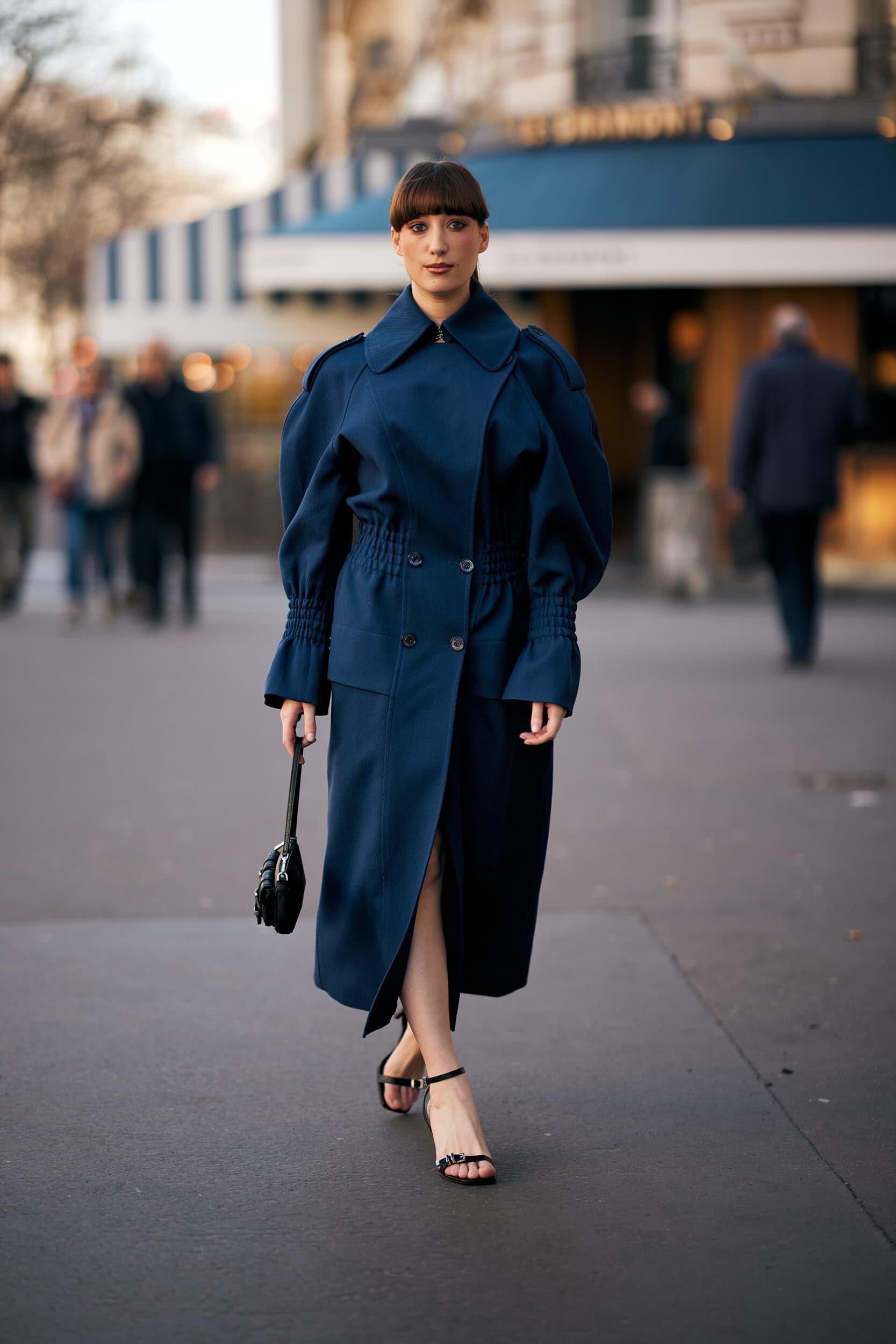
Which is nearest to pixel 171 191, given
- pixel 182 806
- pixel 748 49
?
pixel 748 49

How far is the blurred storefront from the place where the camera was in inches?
610

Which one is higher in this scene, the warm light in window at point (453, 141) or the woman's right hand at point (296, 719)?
the warm light in window at point (453, 141)

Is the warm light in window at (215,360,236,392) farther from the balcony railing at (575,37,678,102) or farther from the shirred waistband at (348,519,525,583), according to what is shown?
the shirred waistband at (348,519,525,583)

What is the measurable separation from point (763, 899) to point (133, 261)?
1455 centimetres

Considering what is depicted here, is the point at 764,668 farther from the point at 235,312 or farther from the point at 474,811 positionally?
the point at 235,312

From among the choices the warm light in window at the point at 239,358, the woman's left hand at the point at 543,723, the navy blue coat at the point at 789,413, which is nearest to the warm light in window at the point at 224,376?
the warm light in window at the point at 239,358

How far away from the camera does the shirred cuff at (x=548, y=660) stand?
335 cm

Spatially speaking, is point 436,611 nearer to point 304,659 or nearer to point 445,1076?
point 304,659

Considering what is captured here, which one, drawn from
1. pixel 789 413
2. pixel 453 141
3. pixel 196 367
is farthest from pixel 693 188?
pixel 196 367

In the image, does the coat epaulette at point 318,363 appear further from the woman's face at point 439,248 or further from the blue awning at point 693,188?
the blue awning at point 693,188

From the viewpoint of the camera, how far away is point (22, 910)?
539cm

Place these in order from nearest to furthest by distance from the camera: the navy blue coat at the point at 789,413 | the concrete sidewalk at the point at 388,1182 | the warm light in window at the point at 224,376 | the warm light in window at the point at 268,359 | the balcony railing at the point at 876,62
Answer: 1. the concrete sidewalk at the point at 388,1182
2. the navy blue coat at the point at 789,413
3. the balcony railing at the point at 876,62
4. the warm light in window at the point at 268,359
5. the warm light in window at the point at 224,376

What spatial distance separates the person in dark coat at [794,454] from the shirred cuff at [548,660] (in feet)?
23.6

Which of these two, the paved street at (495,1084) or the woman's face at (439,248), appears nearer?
the paved street at (495,1084)
